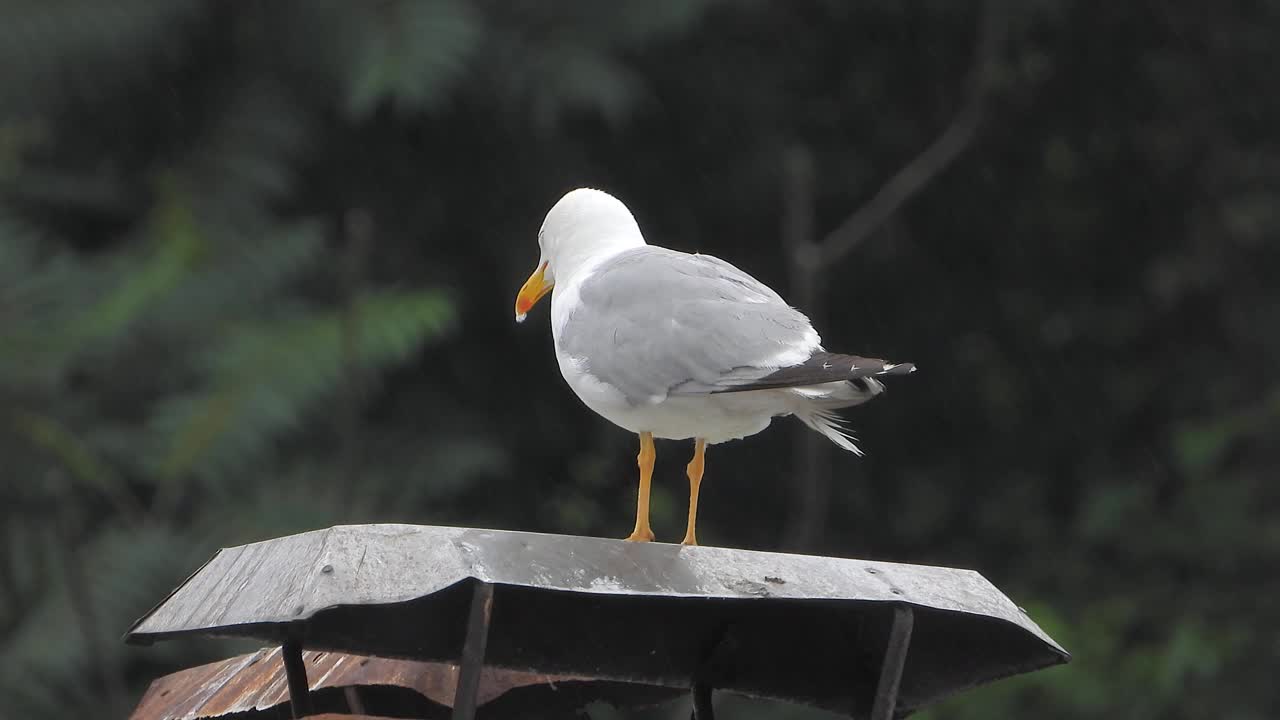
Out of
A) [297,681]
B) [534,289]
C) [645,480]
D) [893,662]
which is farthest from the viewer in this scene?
[534,289]

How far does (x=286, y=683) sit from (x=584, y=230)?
819 mm

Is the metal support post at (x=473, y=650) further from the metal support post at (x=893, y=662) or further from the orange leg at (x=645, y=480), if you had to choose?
the orange leg at (x=645, y=480)

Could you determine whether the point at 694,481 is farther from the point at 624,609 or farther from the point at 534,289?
the point at 624,609

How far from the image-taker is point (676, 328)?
2178 mm

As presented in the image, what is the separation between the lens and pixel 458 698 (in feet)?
5.35

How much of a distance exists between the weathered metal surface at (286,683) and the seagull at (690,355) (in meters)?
0.26

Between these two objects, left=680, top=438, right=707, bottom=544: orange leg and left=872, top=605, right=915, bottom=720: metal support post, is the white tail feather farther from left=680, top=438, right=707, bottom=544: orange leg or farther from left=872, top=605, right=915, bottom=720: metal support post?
left=872, top=605, right=915, bottom=720: metal support post

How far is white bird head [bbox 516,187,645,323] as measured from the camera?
98.7 inches

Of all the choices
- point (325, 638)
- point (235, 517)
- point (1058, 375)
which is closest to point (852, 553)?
point (1058, 375)

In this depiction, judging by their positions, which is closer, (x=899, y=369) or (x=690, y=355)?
(x=899, y=369)

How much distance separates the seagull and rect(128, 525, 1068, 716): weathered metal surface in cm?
23

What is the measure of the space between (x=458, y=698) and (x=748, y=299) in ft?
2.62

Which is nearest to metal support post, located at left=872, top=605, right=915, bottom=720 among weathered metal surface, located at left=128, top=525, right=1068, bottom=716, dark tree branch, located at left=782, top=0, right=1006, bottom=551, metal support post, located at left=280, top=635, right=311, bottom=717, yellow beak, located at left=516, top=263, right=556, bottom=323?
weathered metal surface, located at left=128, top=525, right=1068, bottom=716

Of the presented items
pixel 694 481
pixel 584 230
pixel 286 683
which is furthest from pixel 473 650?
pixel 584 230
